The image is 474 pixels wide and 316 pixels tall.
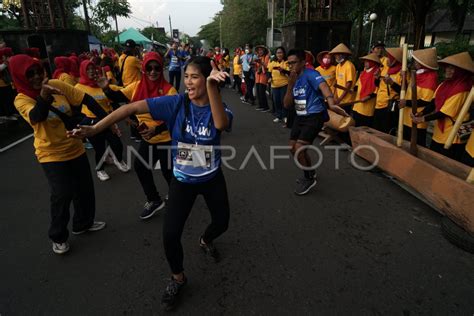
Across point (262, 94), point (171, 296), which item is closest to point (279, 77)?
point (262, 94)

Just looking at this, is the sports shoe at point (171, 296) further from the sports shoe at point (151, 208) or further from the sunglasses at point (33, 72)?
the sunglasses at point (33, 72)

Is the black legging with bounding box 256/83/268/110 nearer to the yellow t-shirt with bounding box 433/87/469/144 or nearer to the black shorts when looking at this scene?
the black shorts

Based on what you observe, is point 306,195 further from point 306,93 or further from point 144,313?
point 144,313

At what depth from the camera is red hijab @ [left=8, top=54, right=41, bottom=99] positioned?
8.77 ft

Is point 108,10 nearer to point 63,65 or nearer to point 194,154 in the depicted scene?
point 63,65

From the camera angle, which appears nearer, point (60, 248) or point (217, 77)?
point (217, 77)

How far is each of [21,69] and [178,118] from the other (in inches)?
59.8

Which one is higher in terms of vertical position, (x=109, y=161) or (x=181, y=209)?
(x=181, y=209)

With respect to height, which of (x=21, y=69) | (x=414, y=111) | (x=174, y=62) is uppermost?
(x=21, y=69)

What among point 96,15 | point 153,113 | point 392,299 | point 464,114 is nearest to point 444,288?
point 392,299

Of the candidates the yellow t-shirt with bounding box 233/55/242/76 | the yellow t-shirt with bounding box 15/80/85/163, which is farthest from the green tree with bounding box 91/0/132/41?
the yellow t-shirt with bounding box 15/80/85/163

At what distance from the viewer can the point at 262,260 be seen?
3.06 metres

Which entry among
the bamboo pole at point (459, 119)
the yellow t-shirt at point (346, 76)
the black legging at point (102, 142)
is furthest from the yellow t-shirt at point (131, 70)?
the bamboo pole at point (459, 119)

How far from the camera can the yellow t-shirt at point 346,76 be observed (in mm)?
5980
